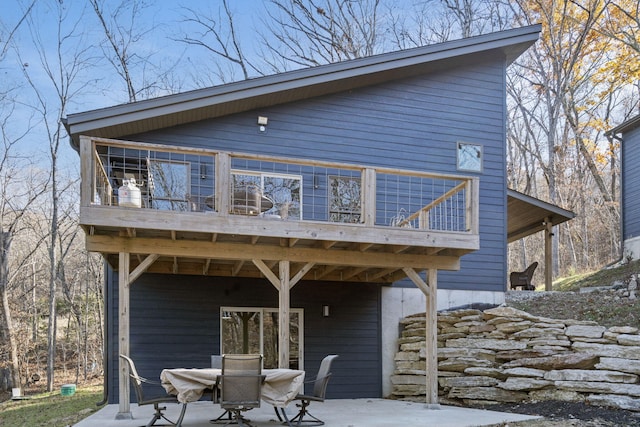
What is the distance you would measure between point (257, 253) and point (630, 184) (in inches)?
521

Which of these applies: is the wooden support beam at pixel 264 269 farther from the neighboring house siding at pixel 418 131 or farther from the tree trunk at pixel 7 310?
Answer: the tree trunk at pixel 7 310

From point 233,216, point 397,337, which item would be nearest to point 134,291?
point 233,216

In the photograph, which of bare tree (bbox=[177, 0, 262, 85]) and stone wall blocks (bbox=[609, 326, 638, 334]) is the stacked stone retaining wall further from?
bare tree (bbox=[177, 0, 262, 85])

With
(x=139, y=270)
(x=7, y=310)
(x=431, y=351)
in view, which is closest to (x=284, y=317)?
(x=139, y=270)

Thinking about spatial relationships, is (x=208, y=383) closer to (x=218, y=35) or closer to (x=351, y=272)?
(x=351, y=272)

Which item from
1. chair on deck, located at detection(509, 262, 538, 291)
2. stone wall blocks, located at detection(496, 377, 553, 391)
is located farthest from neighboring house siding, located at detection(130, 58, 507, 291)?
chair on deck, located at detection(509, 262, 538, 291)

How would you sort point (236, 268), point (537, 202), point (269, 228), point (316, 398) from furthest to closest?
1. point (537, 202)
2. point (236, 268)
3. point (269, 228)
4. point (316, 398)

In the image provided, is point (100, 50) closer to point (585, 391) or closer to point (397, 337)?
point (397, 337)

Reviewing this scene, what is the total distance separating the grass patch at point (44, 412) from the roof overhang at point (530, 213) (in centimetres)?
891

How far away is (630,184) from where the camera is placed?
54.4 ft

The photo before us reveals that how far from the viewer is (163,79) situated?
2053 centimetres

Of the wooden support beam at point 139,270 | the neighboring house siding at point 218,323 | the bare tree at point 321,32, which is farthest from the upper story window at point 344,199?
the bare tree at point 321,32

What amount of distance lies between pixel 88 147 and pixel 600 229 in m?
22.5

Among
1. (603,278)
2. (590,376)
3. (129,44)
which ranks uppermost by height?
(129,44)
